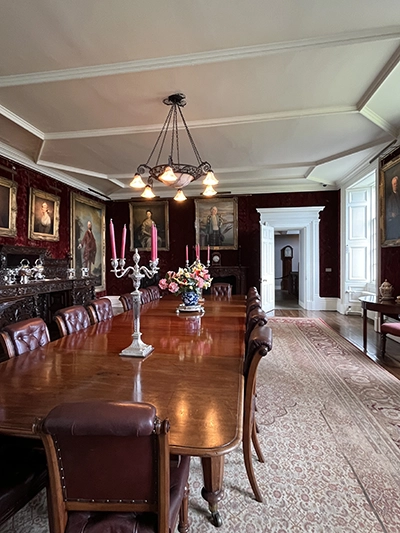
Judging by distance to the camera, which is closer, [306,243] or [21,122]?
[21,122]

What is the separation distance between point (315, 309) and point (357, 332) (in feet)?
7.69

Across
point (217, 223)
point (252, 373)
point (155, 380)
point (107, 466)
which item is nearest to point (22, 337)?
point (155, 380)

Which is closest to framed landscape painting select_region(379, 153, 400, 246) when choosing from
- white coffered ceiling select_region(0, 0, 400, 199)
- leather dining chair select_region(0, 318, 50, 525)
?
white coffered ceiling select_region(0, 0, 400, 199)

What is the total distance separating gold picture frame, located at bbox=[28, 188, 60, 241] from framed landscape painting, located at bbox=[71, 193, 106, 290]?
23.1 inches

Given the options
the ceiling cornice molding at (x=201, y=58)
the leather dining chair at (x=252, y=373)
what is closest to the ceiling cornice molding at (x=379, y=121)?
the ceiling cornice molding at (x=201, y=58)

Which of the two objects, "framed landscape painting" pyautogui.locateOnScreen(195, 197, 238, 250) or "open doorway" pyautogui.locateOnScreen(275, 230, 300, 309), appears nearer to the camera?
"framed landscape painting" pyautogui.locateOnScreen(195, 197, 238, 250)

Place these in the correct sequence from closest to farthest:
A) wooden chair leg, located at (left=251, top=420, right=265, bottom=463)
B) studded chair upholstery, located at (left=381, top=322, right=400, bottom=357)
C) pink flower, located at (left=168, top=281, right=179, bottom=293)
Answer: wooden chair leg, located at (left=251, top=420, right=265, bottom=463), pink flower, located at (left=168, top=281, right=179, bottom=293), studded chair upholstery, located at (left=381, top=322, right=400, bottom=357)

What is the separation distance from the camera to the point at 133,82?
10.0 feet

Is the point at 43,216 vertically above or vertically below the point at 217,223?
below

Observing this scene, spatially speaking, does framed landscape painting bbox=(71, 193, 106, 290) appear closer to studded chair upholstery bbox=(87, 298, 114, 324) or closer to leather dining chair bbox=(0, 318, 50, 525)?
studded chair upholstery bbox=(87, 298, 114, 324)

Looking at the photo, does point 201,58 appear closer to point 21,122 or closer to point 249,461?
point 21,122

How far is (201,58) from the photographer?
271 cm

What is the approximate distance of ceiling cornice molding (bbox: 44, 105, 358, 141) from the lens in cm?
368

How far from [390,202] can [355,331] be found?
2294 millimetres
